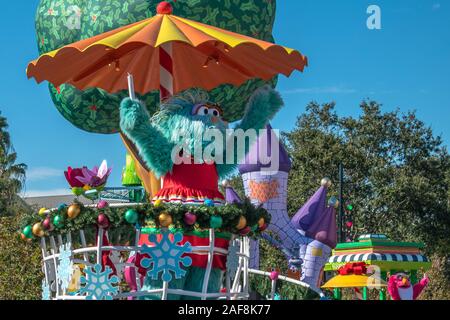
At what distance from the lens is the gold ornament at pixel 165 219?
19.5 feet

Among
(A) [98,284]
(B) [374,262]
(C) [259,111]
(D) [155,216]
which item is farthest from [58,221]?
(B) [374,262]

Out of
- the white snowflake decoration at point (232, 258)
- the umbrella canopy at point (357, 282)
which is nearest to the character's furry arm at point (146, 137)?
the white snowflake decoration at point (232, 258)

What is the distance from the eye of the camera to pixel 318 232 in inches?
518

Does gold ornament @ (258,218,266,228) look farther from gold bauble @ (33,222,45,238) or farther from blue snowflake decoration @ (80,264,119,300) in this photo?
gold bauble @ (33,222,45,238)

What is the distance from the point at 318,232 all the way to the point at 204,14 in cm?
464

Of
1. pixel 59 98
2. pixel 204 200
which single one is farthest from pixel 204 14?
pixel 204 200

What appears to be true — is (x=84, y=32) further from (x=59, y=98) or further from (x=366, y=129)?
(x=366, y=129)

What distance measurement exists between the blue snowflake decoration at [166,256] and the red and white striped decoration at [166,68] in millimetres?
1918

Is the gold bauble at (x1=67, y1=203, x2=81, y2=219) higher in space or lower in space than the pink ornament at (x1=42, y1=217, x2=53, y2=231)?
higher

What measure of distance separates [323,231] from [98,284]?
7.68m

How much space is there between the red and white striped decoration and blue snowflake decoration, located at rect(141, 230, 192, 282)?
6.29 ft

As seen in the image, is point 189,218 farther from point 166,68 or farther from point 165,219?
point 166,68

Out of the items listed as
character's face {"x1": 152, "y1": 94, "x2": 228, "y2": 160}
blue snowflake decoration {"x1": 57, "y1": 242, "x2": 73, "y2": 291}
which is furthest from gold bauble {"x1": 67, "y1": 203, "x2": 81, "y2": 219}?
character's face {"x1": 152, "y1": 94, "x2": 228, "y2": 160}

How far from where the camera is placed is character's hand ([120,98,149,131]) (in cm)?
675
